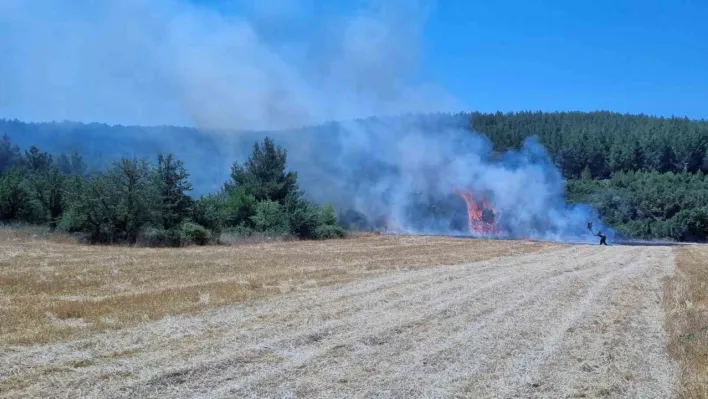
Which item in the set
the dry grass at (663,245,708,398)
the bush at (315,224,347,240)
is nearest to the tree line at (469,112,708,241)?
the bush at (315,224,347,240)

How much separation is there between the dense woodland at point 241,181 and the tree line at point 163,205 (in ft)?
0.25

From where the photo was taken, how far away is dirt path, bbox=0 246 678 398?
6988mm

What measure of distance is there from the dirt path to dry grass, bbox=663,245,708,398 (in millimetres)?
242

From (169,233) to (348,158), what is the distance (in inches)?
2108

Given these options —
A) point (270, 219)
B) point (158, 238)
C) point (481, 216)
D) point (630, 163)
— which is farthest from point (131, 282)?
point (630, 163)

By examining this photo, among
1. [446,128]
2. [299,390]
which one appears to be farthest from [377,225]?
[299,390]

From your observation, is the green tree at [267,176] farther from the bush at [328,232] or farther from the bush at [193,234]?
the bush at [193,234]

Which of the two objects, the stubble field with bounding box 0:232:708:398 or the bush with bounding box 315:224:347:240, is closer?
the stubble field with bounding box 0:232:708:398

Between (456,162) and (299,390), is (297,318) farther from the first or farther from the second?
(456,162)

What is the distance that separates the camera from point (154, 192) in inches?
1369

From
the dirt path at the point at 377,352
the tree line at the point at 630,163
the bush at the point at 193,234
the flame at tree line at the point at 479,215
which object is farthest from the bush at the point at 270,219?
the tree line at the point at 630,163

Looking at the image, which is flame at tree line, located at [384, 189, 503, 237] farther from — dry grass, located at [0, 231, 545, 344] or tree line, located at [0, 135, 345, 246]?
dry grass, located at [0, 231, 545, 344]

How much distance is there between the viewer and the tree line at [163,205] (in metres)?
33.6

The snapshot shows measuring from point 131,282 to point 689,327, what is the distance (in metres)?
13.7
